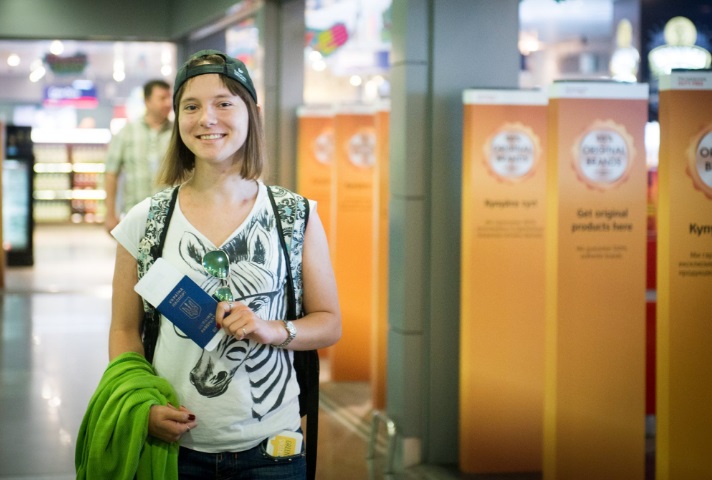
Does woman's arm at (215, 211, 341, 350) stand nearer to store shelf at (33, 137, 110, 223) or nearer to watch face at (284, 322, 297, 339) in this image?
watch face at (284, 322, 297, 339)

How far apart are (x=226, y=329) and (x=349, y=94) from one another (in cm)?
1394

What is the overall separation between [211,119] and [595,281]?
A: 108 inches

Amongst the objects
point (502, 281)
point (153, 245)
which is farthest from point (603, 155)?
point (153, 245)

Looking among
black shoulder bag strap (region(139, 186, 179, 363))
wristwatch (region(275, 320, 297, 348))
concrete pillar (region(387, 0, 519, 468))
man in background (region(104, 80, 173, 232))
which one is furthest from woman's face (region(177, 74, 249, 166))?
man in background (region(104, 80, 173, 232))

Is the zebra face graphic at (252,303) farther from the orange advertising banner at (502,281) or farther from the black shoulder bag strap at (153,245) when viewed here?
the orange advertising banner at (502,281)

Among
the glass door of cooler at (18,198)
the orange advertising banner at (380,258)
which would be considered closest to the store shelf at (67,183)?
the glass door of cooler at (18,198)

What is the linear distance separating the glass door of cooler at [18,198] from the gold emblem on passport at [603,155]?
12.4m

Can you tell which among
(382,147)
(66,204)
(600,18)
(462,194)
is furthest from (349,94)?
(66,204)

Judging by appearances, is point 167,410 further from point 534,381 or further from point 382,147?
point 382,147

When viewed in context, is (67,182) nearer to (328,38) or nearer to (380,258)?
(328,38)

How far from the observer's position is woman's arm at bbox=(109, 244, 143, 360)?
2205mm

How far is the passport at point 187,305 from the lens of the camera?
2.05m

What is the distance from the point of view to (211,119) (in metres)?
2.12

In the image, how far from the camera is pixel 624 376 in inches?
183
